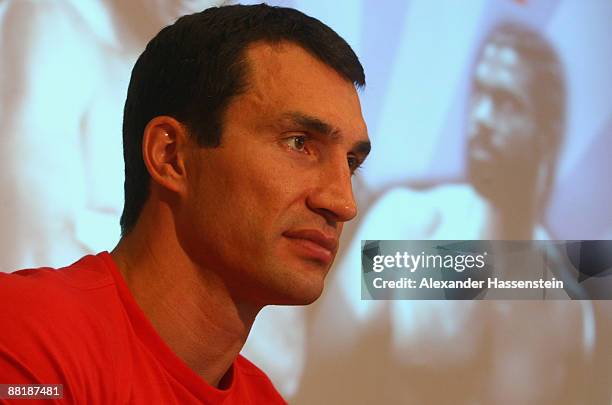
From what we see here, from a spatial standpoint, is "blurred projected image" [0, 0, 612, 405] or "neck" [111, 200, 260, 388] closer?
"neck" [111, 200, 260, 388]

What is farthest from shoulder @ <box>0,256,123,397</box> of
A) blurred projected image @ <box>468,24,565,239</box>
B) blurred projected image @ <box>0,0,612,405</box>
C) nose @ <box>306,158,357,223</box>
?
blurred projected image @ <box>468,24,565,239</box>

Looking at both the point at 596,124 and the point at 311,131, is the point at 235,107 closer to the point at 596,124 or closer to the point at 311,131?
the point at 311,131

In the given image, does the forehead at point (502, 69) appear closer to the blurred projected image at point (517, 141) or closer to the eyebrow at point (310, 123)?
the blurred projected image at point (517, 141)

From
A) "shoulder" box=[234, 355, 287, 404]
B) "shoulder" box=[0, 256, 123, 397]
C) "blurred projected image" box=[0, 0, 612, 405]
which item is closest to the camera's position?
"shoulder" box=[0, 256, 123, 397]

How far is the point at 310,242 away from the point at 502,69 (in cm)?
81

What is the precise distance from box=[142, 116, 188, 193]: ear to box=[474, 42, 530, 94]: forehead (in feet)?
2.56

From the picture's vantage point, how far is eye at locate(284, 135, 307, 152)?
94cm

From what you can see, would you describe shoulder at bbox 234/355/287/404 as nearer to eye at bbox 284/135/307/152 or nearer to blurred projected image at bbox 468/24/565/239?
eye at bbox 284/135/307/152

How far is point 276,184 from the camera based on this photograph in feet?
3.00

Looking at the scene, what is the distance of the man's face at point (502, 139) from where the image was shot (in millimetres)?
1562

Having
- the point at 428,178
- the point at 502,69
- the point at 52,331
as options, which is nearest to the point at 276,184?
the point at 52,331

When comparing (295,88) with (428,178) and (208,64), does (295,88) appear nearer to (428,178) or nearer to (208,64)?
(208,64)

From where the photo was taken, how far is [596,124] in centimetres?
156

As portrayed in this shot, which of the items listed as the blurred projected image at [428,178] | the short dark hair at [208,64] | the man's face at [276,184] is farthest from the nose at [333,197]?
the blurred projected image at [428,178]
